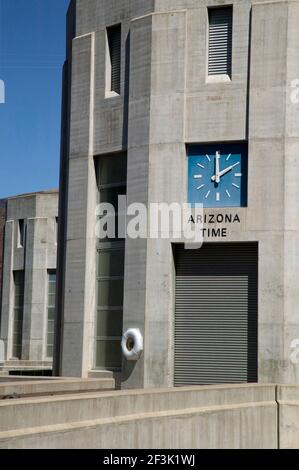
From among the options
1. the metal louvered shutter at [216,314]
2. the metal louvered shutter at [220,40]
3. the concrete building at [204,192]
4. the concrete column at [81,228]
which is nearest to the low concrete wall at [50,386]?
the concrete building at [204,192]

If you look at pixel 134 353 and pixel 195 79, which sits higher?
pixel 195 79

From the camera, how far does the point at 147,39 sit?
2638 centimetres

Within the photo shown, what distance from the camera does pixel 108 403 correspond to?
1529 cm

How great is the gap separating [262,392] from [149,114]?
8411 millimetres

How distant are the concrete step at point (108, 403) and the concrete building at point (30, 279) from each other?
38883 millimetres

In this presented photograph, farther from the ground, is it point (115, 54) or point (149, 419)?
point (115, 54)

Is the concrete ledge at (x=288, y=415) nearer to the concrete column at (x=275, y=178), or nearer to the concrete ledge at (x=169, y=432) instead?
the concrete ledge at (x=169, y=432)

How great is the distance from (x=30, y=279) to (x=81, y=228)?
3355cm

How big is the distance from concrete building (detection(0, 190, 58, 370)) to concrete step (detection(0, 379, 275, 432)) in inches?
1531

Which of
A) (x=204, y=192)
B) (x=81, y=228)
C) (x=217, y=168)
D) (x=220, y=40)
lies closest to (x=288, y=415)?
(x=204, y=192)

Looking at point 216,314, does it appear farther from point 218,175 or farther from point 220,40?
point 220,40

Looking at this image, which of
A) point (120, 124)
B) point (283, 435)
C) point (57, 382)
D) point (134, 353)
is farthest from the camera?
point (120, 124)
